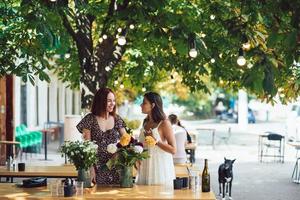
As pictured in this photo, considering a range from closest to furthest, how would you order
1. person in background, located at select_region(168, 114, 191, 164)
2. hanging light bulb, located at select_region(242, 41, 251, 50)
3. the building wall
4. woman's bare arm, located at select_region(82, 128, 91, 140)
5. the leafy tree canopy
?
1. the leafy tree canopy
2. hanging light bulb, located at select_region(242, 41, 251, 50)
3. woman's bare arm, located at select_region(82, 128, 91, 140)
4. person in background, located at select_region(168, 114, 191, 164)
5. the building wall

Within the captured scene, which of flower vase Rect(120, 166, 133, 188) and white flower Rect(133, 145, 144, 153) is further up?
white flower Rect(133, 145, 144, 153)

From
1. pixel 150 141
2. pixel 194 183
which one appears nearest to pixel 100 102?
pixel 150 141

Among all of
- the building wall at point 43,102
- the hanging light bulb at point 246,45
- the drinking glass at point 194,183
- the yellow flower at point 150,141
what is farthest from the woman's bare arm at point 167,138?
the building wall at point 43,102

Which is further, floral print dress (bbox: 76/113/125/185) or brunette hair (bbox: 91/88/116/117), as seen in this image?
floral print dress (bbox: 76/113/125/185)

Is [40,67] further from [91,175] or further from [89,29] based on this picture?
[91,175]

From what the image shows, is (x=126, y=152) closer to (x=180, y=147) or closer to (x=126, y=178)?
(x=126, y=178)

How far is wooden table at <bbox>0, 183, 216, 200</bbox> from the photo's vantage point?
195 inches

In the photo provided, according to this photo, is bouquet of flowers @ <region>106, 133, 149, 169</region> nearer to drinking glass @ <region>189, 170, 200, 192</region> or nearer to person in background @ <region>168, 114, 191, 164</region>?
drinking glass @ <region>189, 170, 200, 192</region>

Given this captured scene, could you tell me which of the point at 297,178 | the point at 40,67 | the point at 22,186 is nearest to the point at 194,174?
the point at 22,186

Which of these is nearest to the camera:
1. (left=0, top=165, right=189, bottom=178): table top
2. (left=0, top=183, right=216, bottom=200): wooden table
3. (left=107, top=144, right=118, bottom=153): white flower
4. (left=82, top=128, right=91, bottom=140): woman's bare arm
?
(left=0, top=183, right=216, bottom=200): wooden table

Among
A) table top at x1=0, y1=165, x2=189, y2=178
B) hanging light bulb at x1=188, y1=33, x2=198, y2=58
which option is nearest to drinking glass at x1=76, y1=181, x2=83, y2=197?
hanging light bulb at x1=188, y1=33, x2=198, y2=58

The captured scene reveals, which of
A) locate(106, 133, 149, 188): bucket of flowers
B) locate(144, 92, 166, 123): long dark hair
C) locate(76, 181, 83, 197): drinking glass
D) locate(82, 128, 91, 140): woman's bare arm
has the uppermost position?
locate(144, 92, 166, 123): long dark hair

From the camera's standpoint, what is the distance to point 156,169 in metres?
5.59

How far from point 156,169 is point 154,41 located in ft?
7.98
